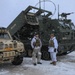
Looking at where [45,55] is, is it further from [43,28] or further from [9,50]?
[9,50]

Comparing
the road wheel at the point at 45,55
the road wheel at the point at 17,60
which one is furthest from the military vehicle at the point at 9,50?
the road wheel at the point at 45,55

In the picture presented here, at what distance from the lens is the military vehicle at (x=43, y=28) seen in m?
16.7

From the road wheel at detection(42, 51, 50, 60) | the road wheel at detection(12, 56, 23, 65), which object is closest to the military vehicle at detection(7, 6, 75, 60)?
the road wheel at detection(42, 51, 50, 60)

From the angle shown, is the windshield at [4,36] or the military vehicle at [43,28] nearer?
the windshield at [4,36]

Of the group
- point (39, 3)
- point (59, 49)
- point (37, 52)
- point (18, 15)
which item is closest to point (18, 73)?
point (37, 52)

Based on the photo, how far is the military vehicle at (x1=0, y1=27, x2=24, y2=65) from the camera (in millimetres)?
12250

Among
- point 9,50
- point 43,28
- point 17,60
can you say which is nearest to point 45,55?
point 43,28

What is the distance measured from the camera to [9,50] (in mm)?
12539

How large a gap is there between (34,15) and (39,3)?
1556mm

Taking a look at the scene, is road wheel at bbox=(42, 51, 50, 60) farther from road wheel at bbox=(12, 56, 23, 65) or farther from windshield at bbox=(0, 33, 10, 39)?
windshield at bbox=(0, 33, 10, 39)

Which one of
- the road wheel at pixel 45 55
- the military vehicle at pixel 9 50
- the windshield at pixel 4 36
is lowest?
the road wheel at pixel 45 55

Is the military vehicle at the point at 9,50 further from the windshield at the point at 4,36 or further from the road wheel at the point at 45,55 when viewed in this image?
the road wheel at the point at 45,55

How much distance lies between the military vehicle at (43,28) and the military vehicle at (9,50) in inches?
128

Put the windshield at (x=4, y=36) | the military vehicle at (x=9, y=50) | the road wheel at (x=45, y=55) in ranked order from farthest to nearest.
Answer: the road wheel at (x=45, y=55) → the windshield at (x=4, y=36) → the military vehicle at (x=9, y=50)
